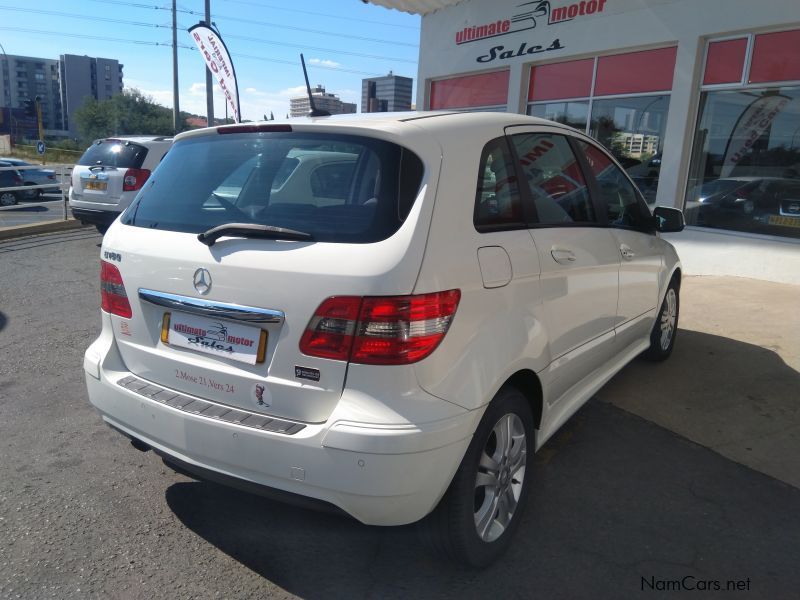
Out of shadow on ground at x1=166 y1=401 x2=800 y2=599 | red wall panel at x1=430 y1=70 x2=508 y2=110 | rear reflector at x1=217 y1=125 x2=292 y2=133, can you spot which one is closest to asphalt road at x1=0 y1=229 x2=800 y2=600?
shadow on ground at x1=166 y1=401 x2=800 y2=599

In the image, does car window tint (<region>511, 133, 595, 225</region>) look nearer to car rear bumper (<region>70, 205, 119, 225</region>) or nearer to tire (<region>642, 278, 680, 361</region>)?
tire (<region>642, 278, 680, 361</region>)

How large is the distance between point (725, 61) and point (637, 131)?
5.34ft

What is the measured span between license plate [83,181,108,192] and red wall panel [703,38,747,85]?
29.5 ft

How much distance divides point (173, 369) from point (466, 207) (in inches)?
52.1

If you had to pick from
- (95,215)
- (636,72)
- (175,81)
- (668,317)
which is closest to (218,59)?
(95,215)

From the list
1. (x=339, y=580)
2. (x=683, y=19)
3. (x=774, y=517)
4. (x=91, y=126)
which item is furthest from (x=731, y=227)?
(x=91, y=126)

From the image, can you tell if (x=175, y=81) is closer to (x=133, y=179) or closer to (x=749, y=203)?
(x=133, y=179)

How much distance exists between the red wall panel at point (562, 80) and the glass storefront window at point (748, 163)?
215cm

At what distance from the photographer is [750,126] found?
8211 millimetres

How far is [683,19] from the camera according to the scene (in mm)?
8367

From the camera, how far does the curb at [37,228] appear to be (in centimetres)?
1013

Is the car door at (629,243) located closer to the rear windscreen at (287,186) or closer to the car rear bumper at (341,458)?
the rear windscreen at (287,186)

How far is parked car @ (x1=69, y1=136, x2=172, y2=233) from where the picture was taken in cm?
977

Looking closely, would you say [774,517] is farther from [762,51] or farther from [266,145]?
[762,51]
